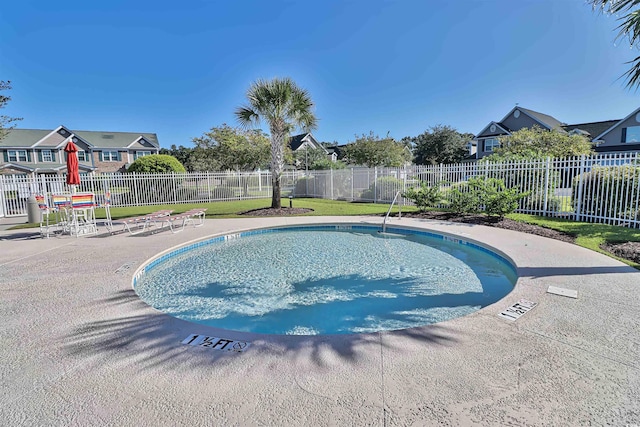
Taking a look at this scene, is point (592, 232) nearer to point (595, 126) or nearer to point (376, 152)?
point (376, 152)

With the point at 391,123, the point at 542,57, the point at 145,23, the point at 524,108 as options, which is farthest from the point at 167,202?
the point at 524,108

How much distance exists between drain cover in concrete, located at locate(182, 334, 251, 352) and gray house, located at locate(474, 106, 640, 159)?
98.2 feet

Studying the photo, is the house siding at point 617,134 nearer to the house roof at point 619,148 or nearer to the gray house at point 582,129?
the gray house at point 582,129

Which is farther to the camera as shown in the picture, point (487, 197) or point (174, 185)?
point (174, 185)

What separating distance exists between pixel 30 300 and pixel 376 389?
503cm

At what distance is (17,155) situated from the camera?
113ft

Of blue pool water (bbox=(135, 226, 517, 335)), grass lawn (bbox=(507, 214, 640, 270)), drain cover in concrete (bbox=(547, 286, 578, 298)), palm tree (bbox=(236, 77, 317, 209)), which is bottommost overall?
blue pool water (bbox=(135, 226, 517, 335))

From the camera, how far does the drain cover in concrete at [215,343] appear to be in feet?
10.1

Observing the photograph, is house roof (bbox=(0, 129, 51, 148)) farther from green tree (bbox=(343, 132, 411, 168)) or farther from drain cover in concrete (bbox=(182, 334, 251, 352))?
drain cover in concrete (bbox=(182, 334, 251, 352))

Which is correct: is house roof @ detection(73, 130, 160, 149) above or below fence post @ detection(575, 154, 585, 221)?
above

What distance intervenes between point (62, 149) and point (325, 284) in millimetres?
42404

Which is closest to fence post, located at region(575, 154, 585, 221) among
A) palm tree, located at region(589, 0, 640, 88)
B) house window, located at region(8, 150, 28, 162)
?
palm tree, located at region(589, 0, 640, 88)

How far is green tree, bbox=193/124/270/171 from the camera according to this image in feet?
92.8

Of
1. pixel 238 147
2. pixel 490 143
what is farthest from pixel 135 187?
pixel 490 143
